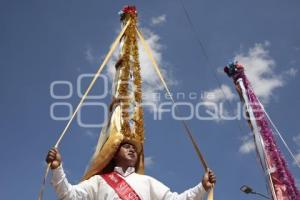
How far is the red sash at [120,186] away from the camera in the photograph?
5.77 m

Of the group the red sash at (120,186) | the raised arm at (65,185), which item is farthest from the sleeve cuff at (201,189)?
the raised arm at (65,185)

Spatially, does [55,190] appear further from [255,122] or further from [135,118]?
[255,122]

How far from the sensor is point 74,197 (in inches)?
218

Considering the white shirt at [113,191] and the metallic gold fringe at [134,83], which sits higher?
the metallic gold fringe at [134,83]

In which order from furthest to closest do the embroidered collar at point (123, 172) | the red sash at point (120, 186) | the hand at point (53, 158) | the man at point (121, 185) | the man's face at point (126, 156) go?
the man's face at point (126, 156), the embroidered collar at point (123, 172), the red sash at point (120, 186), the man at point (121, 185), the hand at point (53, 158)

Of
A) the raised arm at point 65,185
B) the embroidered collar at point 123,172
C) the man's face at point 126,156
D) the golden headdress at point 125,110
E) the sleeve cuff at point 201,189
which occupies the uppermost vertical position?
the golden headdress at point 125,110

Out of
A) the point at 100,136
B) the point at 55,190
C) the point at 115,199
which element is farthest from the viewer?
the point at 100,136

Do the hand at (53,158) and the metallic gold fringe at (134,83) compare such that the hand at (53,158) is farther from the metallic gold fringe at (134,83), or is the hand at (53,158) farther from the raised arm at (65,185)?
the metallic gold fringe at (134,83)

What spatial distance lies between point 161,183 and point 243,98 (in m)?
11.4

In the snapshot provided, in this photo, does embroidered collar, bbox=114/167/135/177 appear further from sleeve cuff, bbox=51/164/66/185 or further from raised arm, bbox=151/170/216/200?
sleeve cuff, bbox=51/164/66/185

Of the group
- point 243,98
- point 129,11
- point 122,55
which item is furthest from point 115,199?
point 243,98

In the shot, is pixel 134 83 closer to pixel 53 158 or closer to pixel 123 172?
pixel 123 172

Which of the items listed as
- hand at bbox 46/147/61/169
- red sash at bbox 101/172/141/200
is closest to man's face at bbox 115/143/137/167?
red sash at bbox 101/172/141/200

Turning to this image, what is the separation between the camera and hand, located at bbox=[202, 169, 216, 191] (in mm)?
5254
